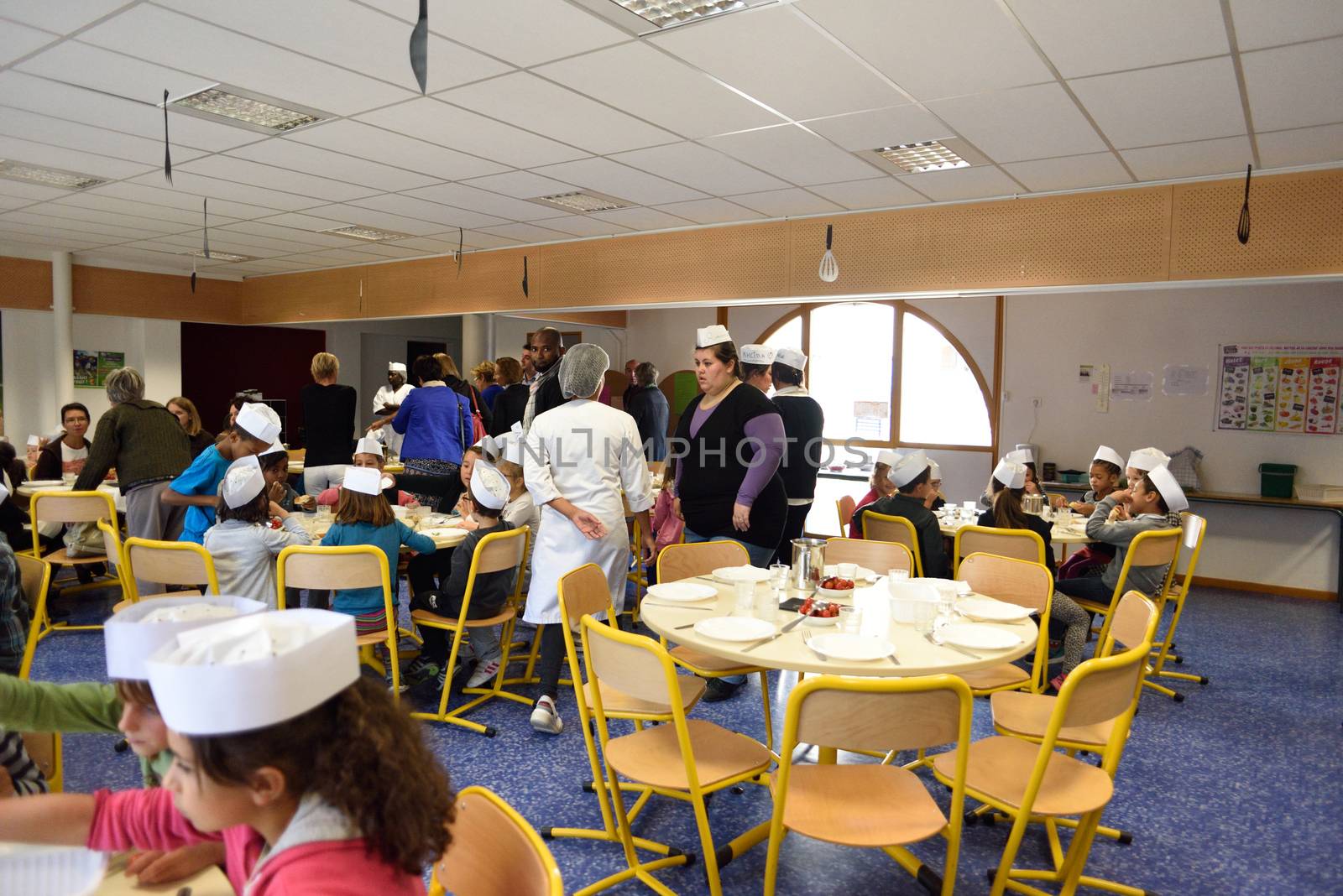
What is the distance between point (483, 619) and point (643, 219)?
3540mm

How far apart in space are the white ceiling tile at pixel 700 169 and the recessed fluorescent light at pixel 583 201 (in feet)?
2.28

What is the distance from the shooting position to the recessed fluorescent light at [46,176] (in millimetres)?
5156

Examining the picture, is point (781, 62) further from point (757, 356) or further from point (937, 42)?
point (757, 356)

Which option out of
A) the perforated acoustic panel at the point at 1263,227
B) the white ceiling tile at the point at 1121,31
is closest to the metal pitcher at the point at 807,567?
the white ceiling tile at the point at 1121,31

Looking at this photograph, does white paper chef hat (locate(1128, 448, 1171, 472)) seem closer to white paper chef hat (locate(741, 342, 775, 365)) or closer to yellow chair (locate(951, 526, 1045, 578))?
yellow chair (locate(951, 526, 1045, 578))

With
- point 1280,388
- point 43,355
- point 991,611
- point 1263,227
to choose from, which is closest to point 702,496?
point 991,611

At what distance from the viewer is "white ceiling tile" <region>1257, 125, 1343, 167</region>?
3.79 m

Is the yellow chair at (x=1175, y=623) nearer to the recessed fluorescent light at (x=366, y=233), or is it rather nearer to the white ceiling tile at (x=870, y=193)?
the white ceiling tile at (x=870, y=193)

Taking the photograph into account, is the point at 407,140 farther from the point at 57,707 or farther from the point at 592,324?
the point at 592,324

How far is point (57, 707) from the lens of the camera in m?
1.49

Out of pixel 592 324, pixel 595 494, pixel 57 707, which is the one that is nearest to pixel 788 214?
pixel 595 494

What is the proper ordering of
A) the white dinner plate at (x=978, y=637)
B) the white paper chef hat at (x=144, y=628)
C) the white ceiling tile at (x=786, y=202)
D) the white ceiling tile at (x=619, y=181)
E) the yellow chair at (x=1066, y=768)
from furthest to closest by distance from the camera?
the white ceiling tile at (x=786, y=202), the white ceiling tile at (x=619, y=181), the white dinner plate at (x=978, y=637), the yellow chair at (x=1066, y=768), the white paper chef hat at (x=144, y=628)

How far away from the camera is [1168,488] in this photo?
432 cm

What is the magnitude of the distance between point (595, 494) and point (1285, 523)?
18.8 ft
